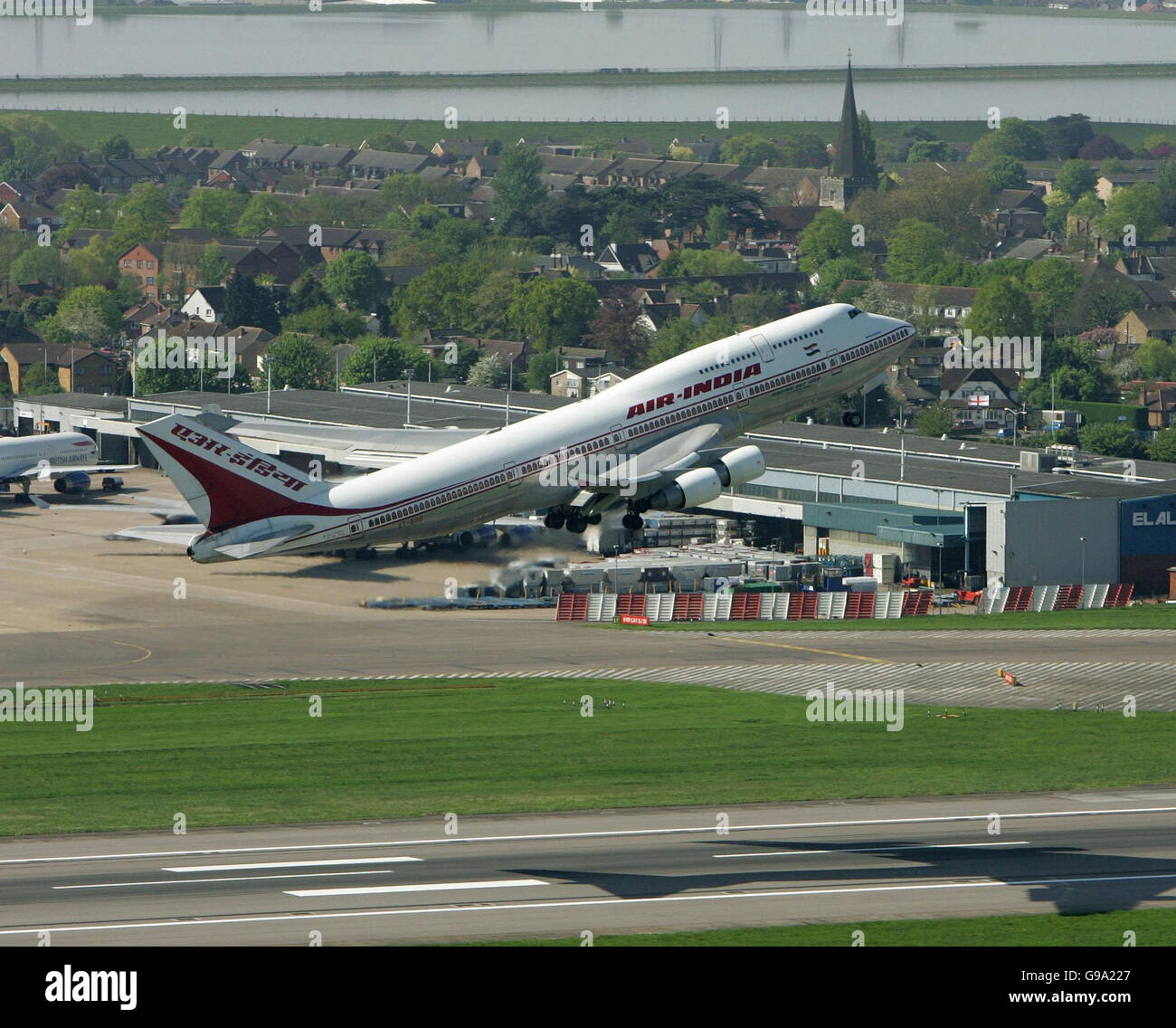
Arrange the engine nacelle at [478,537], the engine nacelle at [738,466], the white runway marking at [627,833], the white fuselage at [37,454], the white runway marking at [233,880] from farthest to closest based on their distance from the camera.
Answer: the white fuselage at [37,454] < the engine nacelle at [478,537] < the engine nacelle at [738,466] < the white runway marking at [627,833] < the white runway marking at [233,880]

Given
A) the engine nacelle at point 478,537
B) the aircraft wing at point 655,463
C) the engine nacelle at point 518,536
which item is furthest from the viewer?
the engine nacelle at point 478,537

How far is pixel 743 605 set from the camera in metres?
141

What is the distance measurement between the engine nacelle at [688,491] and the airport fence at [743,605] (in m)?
38.5

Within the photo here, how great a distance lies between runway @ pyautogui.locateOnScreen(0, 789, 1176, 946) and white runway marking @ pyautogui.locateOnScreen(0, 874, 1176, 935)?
0.09 meters

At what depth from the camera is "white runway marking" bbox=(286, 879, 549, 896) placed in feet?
198

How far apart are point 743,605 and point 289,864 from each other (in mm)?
79334

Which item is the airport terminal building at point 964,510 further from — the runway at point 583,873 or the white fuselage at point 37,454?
the runway at point 583,873

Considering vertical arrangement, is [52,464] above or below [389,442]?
below

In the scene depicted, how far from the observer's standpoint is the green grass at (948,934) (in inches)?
2175

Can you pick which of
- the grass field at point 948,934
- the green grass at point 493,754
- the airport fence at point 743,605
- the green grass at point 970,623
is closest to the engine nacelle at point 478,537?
the airport fence at point 743,605

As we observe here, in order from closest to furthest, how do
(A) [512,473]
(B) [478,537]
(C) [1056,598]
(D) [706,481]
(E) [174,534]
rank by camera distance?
(A) [512,473] → (D) [706,481] → (E) [174,534] → (B) [478,537] → (C) [1056,598]

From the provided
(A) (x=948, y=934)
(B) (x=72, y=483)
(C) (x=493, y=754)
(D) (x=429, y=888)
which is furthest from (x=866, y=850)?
(B) (x=72, y=483)

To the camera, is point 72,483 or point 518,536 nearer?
point 518,536

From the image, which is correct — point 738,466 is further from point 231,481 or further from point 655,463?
point 231,481
